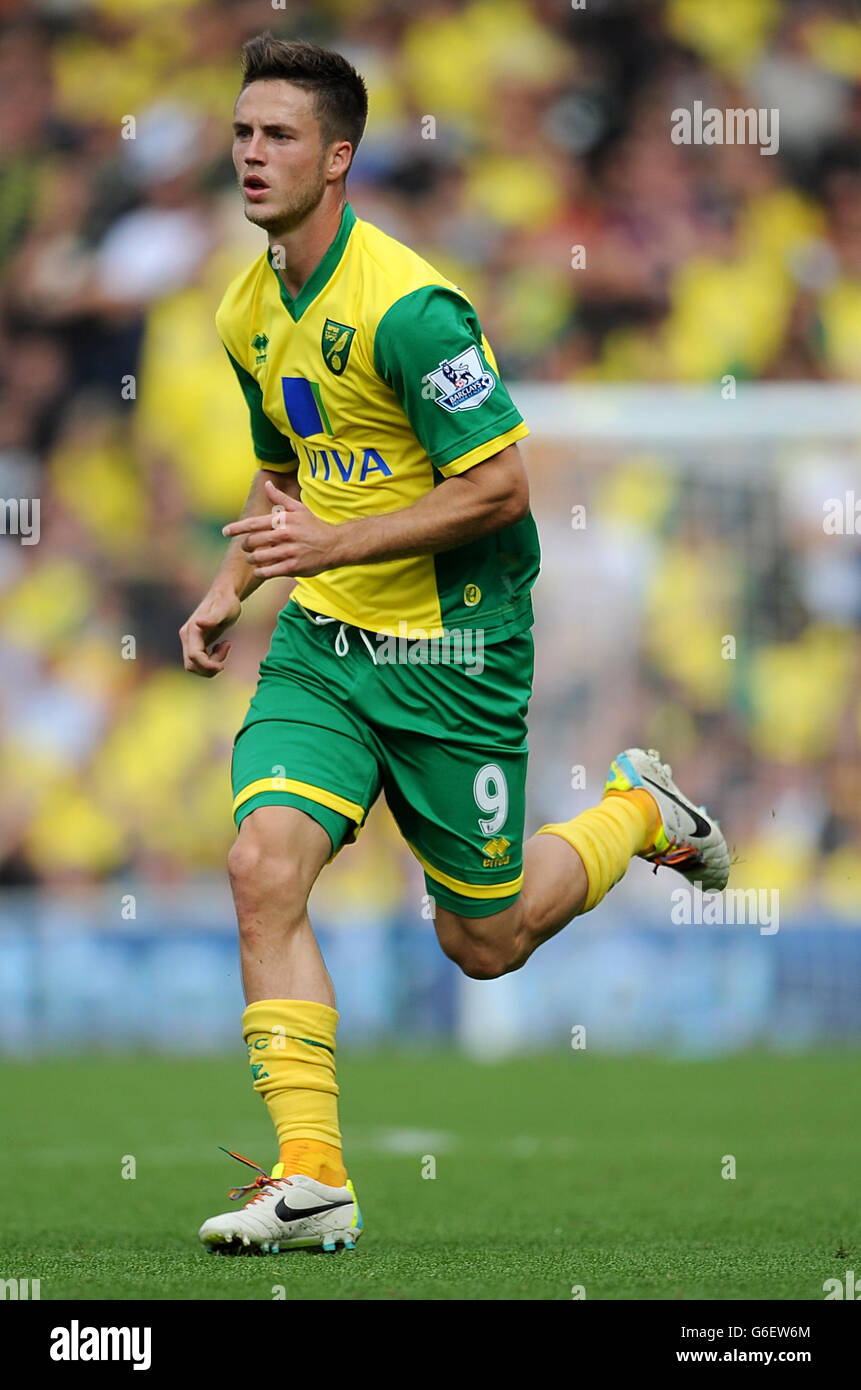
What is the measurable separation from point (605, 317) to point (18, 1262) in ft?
31.3

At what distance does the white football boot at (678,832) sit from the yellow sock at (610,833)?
3 cm

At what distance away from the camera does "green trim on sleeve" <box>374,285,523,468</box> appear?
3.97 meters

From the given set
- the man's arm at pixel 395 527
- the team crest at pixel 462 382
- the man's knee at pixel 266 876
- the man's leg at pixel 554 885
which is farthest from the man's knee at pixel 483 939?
the team crest at pixel 462 382

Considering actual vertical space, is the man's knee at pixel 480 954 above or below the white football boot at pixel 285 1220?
above

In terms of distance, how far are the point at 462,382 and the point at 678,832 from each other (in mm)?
1701

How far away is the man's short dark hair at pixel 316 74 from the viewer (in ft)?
13.2

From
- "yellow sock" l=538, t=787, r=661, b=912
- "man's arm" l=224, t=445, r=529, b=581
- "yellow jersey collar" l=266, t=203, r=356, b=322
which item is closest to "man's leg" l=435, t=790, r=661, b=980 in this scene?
"yellow sock" l=538, t=787, r=661, b=912

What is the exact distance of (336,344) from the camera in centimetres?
411

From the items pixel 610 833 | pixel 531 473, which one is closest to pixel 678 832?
pixel 610 833

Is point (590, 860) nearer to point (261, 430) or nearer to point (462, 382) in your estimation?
point (261, 430)

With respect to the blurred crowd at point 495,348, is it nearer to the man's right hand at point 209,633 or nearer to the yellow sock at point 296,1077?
the man's right hand at point 209,633
